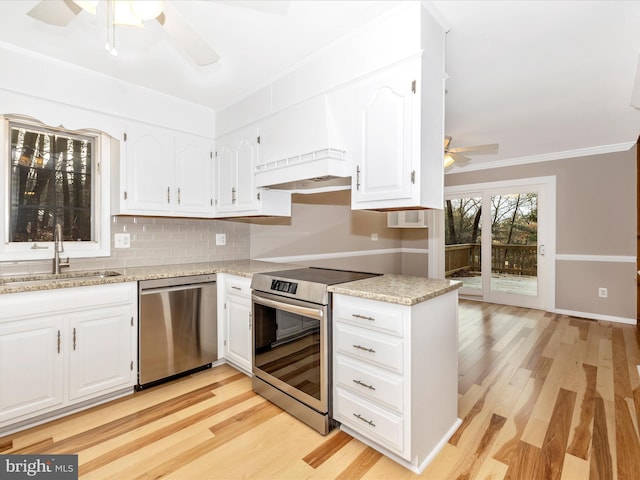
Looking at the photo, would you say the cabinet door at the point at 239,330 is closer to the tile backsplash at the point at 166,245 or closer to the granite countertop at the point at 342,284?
the granite countertop at the point at 342,284

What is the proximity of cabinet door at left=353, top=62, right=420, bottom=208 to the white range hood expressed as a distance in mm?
170

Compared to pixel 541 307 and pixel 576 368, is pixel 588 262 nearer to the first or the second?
pixel 541 307

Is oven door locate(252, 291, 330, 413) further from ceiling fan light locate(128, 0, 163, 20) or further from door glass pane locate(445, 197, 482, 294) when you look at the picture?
door glass pane locate(445, 197, 482, 294)

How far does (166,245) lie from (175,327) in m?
0.91

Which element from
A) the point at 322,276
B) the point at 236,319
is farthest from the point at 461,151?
the point at 236,319

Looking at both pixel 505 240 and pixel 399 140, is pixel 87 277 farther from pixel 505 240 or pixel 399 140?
pixel 505 240

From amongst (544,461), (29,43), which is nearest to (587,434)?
(544,461)

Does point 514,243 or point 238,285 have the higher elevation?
point 514,243

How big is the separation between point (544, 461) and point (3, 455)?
295cm

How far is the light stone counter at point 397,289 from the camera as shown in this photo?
1633mm

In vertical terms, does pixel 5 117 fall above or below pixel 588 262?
above

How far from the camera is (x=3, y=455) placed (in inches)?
70.2

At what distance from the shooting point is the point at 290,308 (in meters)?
2.13

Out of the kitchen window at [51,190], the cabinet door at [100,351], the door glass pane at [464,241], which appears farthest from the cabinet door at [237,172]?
the door glass pane at [464,241]
